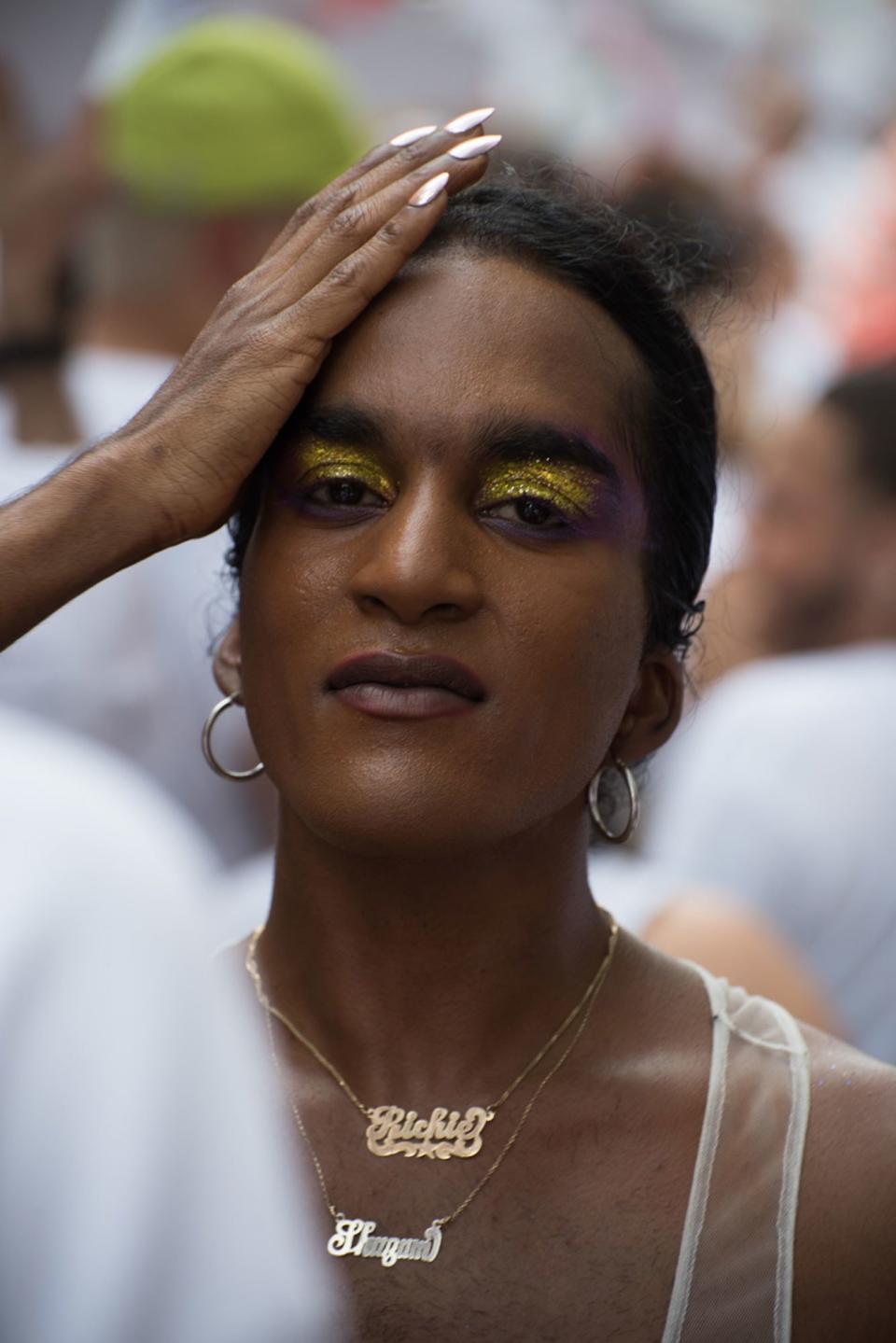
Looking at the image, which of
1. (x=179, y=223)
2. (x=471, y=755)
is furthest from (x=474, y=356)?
(x=179, y=223)

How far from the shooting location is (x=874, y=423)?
5008mm

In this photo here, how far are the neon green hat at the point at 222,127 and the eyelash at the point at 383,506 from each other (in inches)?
91.7

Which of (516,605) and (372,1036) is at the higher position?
(516,605)

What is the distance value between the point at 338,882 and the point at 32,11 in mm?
3093

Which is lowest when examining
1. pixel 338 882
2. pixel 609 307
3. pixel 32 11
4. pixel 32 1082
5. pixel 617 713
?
pixel 338 882

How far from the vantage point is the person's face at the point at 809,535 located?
16.6 ft

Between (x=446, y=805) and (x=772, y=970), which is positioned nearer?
(x=446, y=805)

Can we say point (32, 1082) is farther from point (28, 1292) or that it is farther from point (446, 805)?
point (446, 805)

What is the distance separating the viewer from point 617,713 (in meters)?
2.46

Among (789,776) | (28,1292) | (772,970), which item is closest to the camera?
(28,1292)

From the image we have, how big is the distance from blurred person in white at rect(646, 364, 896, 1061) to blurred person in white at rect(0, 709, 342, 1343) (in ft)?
7.93

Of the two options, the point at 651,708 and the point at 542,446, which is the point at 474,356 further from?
the point at 651,708

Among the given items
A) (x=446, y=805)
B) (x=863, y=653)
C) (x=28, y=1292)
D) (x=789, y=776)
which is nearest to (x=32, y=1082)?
(x=28, y=1292)

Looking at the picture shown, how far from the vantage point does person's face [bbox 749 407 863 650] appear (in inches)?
199
